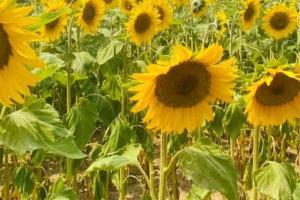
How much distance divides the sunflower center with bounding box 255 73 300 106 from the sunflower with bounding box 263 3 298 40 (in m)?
2.51

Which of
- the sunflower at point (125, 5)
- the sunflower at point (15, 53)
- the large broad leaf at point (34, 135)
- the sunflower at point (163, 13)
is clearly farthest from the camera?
the sunflower at point (125, 5)

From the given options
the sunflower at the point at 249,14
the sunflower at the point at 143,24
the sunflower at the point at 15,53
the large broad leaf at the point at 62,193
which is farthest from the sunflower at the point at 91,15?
the sunflower at the point at 15,53

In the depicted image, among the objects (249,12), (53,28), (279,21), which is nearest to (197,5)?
(249,12)

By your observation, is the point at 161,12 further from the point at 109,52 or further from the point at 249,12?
the point at 109,52

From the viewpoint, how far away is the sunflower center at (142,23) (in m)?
3.04

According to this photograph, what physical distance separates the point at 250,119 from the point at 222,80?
332mm

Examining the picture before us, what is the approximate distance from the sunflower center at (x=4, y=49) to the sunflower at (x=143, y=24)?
1.83 m

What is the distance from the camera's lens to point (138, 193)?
321 centimetres

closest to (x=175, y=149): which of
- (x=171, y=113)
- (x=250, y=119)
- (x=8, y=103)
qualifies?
(x=250, y=119)

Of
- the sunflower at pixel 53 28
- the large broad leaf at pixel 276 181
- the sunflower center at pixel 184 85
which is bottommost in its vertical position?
the large broad leaf at pixel 276 181

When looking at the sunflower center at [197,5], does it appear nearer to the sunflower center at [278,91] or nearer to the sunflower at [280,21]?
the sunflower at [280,21]

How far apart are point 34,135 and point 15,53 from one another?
155 mm

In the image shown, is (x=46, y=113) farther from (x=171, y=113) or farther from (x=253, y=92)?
(x=253, y=92)

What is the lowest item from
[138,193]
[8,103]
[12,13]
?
[138,193]
